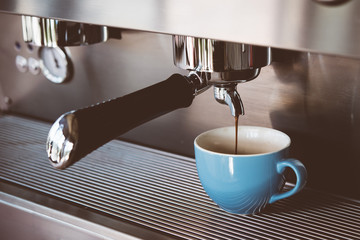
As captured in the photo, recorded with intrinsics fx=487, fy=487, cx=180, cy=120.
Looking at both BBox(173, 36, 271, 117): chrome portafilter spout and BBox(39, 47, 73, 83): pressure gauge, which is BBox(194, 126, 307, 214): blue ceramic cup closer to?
BBox(173, 36, 271, 117): chrome portafilter spout

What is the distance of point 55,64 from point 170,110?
0.37m

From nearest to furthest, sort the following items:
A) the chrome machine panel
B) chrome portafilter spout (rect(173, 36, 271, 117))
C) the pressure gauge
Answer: the chrome machine panel < chrome portafilter spout (rect(173, 36, 271, 117)) < the pressure gauge

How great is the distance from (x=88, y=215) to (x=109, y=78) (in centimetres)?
26

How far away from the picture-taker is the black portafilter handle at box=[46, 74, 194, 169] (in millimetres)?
376

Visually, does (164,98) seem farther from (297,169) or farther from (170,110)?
(297,169)

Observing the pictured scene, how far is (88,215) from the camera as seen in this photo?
523 millimetres

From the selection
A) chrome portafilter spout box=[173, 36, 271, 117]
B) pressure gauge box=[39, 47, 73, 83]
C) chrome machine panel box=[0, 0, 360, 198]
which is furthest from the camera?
pressure gauge box=[39, 47, 73, 83]

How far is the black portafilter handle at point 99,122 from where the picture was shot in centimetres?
38

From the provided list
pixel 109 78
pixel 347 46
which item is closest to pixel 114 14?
pixel 347 46

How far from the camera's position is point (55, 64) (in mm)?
755

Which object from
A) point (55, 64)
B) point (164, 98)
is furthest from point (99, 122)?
point (55, 64)

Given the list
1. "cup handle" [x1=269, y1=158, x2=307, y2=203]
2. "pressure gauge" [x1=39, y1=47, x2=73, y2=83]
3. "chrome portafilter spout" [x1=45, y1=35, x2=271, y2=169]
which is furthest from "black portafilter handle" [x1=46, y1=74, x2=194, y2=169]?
"pressure gauge" [x1=39, y1=47, x2=73, y2=83]

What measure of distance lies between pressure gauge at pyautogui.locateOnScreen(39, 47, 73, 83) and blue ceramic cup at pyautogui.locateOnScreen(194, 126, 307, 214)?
0.31 meters

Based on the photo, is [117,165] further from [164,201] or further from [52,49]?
[52,49]
